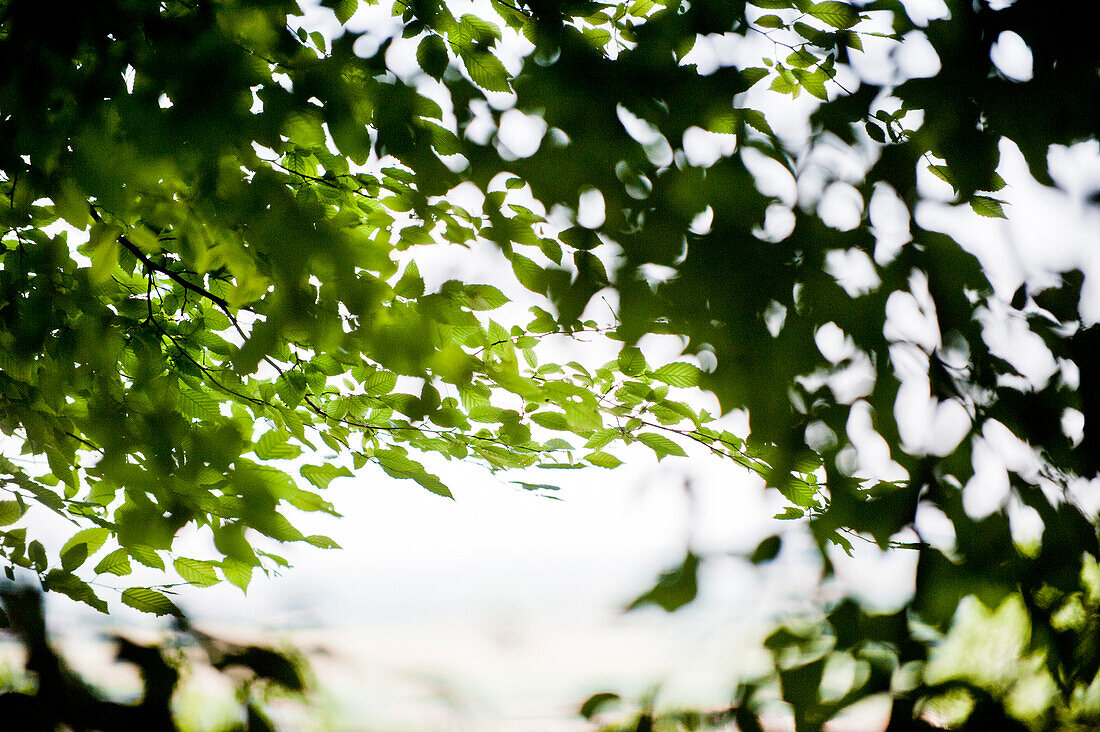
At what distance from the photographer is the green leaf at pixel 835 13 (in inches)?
47.7

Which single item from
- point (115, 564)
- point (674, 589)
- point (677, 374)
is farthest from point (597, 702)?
point (115, 564)

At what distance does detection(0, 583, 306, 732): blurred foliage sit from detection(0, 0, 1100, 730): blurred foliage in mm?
420

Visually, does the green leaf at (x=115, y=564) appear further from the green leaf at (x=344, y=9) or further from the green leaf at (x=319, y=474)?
the green leaf at (x=344, y=9)

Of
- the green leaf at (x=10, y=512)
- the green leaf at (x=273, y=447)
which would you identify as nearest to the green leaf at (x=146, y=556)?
the green leaf at (x=10, y=512)

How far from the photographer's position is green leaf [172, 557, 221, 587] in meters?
1.43

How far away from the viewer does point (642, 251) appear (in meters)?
1.01

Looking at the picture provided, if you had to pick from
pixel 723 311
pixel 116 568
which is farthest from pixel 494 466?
pixel 723 311

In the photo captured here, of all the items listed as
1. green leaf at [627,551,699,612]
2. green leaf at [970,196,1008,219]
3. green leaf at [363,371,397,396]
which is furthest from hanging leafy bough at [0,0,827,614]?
green leaf at [970,196,1008,219]

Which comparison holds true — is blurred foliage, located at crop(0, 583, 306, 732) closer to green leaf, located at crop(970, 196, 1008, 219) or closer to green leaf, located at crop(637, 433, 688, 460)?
green leaf, located at crop(637, 433, 688, 460)

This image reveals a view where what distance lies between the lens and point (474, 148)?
1.17 metres

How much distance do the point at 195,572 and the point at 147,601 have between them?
0.16 m

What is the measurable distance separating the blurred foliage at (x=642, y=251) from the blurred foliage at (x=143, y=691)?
16.5 inches

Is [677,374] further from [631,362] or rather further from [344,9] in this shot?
[344,9]

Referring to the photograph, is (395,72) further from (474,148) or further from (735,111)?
(735,111)
